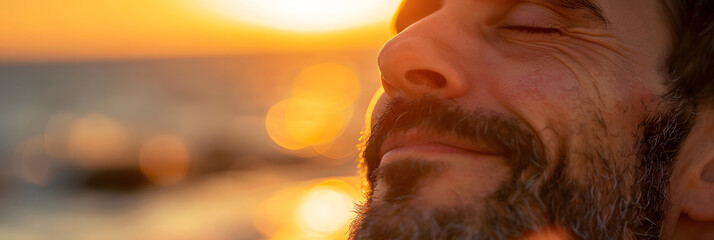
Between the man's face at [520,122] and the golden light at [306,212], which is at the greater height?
the golden light at [306,212]

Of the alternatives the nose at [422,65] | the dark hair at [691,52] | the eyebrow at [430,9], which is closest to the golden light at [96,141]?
the eyebrow at [430,9]

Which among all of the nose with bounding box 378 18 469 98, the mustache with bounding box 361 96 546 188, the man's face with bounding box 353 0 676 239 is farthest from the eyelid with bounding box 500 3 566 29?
the mustache with bounding box 361 96 546 188

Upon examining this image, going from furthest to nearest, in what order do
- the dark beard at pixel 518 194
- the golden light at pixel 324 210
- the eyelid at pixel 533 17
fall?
the golden light at pixel 324 210 < the eyelid at pixel 533 17 < the dark beard at pixel 518 194

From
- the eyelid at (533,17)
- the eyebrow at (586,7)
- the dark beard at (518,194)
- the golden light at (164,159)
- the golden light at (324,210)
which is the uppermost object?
the golden light at (164,159)

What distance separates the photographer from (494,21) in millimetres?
2156

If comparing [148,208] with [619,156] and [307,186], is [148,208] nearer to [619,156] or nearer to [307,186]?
[307,186]

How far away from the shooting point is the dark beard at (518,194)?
1843 millimetres

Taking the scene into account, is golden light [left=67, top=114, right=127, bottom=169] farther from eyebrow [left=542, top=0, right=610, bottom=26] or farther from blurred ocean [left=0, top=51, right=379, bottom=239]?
eyebrow [left=542, top=0, right=610, bottom=26]

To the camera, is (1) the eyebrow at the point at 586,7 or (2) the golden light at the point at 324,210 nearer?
(1) the eyebrow at the point at 586,7

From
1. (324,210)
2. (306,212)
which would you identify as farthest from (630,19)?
(324,210)

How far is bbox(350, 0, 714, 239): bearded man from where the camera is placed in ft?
6.18

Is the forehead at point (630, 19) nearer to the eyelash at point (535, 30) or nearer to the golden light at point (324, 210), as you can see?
the eyelash at point (535, 30)

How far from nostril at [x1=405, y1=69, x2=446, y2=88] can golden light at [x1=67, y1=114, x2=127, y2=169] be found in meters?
65.5

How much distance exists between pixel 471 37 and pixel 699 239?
3.62 ft
